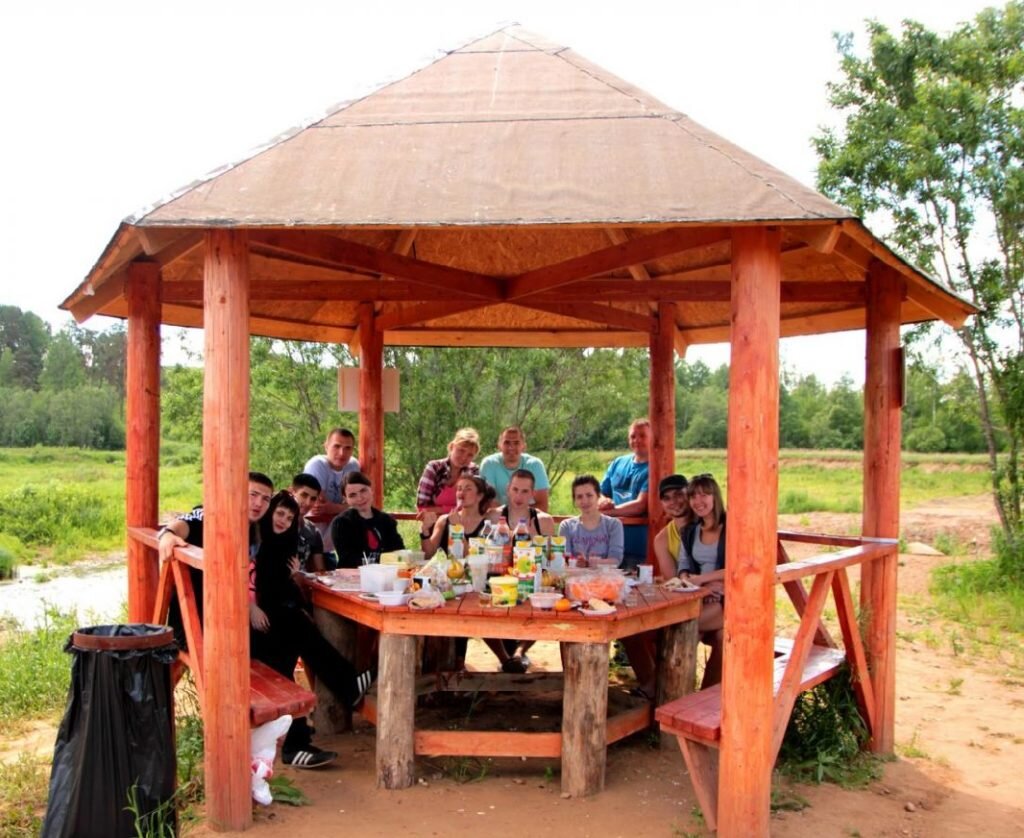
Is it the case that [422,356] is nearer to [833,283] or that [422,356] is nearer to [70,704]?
[833,283]

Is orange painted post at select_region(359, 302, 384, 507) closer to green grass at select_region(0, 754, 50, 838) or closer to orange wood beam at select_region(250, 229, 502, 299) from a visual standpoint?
orange wood beam at select_region(250, 229, 502, 299)

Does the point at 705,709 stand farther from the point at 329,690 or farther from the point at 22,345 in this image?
the point at 22,345

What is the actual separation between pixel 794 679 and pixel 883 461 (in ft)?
5.40

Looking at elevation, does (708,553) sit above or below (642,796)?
above

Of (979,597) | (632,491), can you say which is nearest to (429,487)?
(632,491)

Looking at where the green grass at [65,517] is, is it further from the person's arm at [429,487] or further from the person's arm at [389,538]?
the person's arm at [389,538]

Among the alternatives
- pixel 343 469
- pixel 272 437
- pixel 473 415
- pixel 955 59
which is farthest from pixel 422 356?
pixel 955 59

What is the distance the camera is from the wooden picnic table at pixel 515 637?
15.5ft

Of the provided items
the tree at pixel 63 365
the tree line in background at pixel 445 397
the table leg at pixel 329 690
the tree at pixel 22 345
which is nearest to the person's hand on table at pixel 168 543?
the table leg at pixel 329 690

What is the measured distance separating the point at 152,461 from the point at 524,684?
269 centimetres

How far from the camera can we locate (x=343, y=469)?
7.93m

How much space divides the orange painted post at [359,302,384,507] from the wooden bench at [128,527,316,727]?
11.3 feet

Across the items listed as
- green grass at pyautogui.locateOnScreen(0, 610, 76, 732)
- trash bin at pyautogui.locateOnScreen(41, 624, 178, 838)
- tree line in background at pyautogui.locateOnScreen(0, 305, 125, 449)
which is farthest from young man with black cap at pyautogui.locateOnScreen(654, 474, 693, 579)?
tree line in background at pyautogui.locateOnScreen(0, 305, 125, 449)

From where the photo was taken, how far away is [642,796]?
16.1 feet
